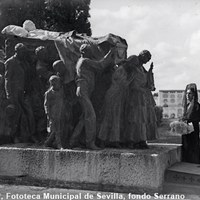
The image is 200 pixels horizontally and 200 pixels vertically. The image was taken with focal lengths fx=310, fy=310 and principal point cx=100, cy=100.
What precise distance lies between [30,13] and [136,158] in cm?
1584

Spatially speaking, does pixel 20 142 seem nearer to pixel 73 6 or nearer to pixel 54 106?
pixel 54 106

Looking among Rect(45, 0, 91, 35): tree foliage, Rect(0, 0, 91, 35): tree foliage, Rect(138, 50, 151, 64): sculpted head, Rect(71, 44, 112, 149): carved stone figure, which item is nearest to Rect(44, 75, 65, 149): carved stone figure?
Rect(71, 44, 112, 149): carved stone figure

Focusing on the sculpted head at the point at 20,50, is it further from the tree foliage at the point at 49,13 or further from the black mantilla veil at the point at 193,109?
the tree foliage at the point at 49,13

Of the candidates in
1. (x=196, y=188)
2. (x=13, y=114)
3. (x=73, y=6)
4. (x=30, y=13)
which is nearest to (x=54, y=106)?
(x=13, y=114)

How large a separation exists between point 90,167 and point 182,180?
1792 mm

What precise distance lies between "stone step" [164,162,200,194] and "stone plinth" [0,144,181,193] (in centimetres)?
21

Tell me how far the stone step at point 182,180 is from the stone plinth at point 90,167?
0.21 m

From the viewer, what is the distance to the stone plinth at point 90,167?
5.46 m

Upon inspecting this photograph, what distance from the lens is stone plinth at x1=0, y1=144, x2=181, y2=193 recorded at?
17.9 ft

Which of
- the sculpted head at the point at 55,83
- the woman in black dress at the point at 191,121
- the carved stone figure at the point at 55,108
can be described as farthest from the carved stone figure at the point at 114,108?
the woman in black dress at the point at 191,121

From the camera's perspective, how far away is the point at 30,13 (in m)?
19.2

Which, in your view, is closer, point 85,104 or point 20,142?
point 85,104

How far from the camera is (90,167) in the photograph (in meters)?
5.80

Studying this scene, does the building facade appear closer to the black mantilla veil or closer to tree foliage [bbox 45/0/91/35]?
tree foliage [bbox 45/0/91/35]
